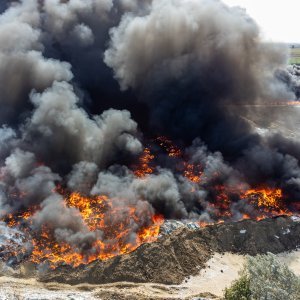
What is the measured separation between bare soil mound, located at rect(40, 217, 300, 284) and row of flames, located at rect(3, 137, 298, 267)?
4.59 feet

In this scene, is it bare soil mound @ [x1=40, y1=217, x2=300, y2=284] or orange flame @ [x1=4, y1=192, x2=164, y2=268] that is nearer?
bare soil mound @ [x1=40, y1=217, x2=300, y2=284]

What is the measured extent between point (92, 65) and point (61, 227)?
3381 centimetres

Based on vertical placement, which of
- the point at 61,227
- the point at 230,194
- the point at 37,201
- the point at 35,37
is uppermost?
the point at 35,37

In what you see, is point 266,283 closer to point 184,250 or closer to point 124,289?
point 124,289

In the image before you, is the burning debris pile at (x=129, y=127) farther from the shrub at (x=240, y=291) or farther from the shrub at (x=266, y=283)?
the shrub at (x=266, y=283)

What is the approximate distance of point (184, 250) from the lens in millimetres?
31484

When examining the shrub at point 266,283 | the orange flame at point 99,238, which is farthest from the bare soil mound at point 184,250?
the shrub at point 266,283

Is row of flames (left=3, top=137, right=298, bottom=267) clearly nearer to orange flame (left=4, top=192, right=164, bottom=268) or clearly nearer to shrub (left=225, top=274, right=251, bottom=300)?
orange flame (left=4, top=192, right=164, bottom=268)

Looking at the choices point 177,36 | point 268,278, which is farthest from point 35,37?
point 268,278

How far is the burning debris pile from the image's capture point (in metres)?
34.8

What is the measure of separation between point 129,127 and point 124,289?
2405cm

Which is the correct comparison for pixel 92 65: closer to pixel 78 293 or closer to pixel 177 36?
pixel 177 36

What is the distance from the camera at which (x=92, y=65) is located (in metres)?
60.4

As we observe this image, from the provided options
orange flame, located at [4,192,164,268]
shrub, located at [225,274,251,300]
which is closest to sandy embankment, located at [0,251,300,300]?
orange flame, located at [4,192,164,268]
